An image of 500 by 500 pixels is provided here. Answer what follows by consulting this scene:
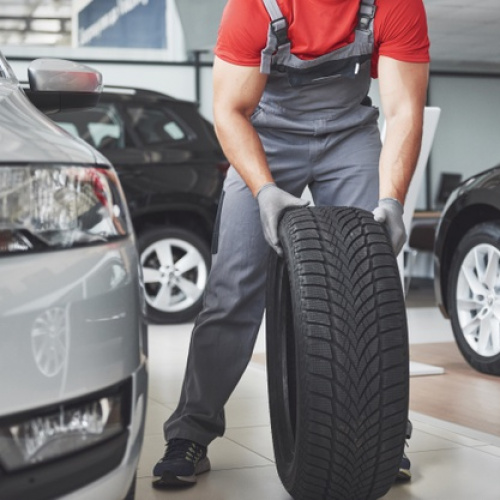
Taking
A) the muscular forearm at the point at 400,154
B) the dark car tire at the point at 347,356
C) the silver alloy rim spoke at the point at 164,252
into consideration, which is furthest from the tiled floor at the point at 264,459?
the silver alloy rim spoke at the point at 164,252

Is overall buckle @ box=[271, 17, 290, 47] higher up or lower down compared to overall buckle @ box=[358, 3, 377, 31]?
lower down

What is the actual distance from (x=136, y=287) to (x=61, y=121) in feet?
18.6

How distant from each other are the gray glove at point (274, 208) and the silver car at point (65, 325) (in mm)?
697

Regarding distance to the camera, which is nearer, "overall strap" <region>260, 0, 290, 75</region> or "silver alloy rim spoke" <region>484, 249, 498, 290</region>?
"overall strap" <region>260, 0, 290, 75</region>

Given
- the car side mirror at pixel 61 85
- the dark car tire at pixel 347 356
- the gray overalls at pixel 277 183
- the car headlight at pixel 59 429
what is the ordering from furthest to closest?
1. the gray overalls at pixel 277 183
2. the car side mirror at pixel 61 85
3. the dark car tire at pixel 347 356
4. the car headlight at pixel 59 429

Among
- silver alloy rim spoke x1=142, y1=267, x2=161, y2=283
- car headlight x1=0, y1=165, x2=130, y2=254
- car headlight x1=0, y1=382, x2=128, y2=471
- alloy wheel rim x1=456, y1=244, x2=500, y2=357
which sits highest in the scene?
car headlight x1=0, y1=165, x2=130, y2=254

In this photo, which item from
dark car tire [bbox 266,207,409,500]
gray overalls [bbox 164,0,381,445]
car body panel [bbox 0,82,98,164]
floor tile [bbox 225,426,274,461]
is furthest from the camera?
floor tile [bbox 225,426,274,461]

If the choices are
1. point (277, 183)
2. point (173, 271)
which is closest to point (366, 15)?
point (277, 183)

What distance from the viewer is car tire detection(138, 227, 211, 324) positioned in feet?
25.3

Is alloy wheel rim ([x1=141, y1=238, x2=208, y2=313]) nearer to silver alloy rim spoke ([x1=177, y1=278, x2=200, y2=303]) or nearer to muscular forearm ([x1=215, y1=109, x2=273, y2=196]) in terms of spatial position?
silver alloy rim spoke ([x1=177, y1=278, x2=200, y2=303])

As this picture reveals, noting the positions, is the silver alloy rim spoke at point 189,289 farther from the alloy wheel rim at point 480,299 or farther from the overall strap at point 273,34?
the overall strap at point 273,34

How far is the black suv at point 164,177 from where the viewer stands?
7680 millimetres

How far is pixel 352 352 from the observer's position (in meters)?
2.42

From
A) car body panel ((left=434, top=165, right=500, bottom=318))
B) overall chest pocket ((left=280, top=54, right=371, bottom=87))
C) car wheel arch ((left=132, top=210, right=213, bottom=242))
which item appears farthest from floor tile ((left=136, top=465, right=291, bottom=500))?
car wheel arch ((left=132, top=210, right=213, bottom=242))
